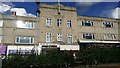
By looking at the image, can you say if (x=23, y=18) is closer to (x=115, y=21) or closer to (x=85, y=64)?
(x=85, y=64)

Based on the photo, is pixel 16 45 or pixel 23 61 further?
pixel 16 45

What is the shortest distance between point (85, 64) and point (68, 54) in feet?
7.68

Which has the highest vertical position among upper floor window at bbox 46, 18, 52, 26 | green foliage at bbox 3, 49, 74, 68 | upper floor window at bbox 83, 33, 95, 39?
upper floor window at bbox 46, 18, 52, 26

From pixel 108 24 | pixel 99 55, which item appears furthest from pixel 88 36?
pixel 99 55

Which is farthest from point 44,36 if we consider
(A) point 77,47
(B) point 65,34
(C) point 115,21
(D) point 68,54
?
(C) point 115,21

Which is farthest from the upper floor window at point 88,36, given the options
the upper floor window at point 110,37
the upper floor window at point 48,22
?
the upper floor window at point 48,22

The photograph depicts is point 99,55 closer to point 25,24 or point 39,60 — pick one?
point 39,60

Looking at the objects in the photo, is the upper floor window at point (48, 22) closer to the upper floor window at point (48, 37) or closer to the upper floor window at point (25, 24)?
the upper floor window at point (48, 37)

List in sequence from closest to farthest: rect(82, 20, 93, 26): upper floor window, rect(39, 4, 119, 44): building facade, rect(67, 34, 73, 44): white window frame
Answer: rect(39, 4, 119, 44): building facade, rect(67, 34, 73, 44): white window frame, rect(82, 20, 93, 26): upper floor window

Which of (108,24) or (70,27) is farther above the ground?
(108,24)

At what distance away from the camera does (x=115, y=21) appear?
41.9 metres

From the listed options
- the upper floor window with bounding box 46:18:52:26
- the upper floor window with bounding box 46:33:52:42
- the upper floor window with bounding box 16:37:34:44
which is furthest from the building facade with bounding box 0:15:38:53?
the upper floor window with bounding box 46:18:52:26

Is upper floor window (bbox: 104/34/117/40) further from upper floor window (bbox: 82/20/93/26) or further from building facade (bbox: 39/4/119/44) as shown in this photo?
upper floor window (bbox: 82/20/93/26)

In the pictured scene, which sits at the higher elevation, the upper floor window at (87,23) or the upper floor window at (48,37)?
the upper floor window at (87,23)
